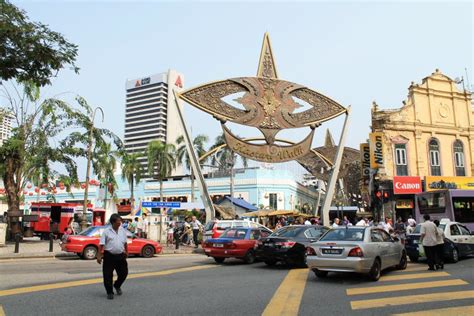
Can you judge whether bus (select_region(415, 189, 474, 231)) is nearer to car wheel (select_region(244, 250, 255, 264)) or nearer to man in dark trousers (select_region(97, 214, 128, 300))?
car wheel (select_region(244, 250, 255, 264))

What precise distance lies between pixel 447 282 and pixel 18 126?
2494 centimetres

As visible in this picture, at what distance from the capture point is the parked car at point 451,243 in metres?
14.6

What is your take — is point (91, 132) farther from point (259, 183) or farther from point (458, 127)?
point (259, 183)

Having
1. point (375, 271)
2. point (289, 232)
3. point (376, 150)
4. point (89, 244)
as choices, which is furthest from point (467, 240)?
point (376, 150)

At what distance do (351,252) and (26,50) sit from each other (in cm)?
876

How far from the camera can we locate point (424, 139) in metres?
39.3

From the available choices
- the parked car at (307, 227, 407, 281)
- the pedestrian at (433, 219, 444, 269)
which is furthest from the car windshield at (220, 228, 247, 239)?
the pedestrian at (433, 219, 444, 269)

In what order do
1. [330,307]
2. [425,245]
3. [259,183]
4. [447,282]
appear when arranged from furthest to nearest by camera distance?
1. [259,183]
2. [425,245]
3. [447,282]
4. [330,307]

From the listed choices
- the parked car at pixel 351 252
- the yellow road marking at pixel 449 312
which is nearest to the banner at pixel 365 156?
the parked car at pixel 351 252

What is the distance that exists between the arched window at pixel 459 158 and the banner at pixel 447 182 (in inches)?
81.8

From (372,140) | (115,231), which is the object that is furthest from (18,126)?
(372,140)

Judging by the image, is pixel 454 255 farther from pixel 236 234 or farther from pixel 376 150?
pixel 376 150

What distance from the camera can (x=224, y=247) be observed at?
15.0 meters

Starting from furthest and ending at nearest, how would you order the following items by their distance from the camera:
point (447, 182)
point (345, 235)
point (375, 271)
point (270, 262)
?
point (447, 182) → point (270, 262) → point (345, 235) → point (375, 271)
